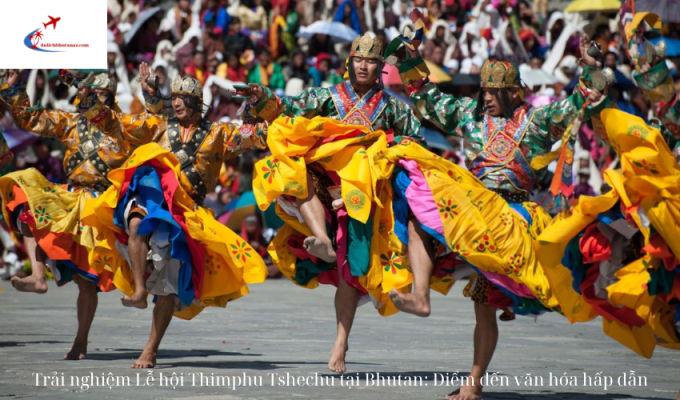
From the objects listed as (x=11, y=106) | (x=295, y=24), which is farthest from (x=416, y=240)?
(x=295, y=24)

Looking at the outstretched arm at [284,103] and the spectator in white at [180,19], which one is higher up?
the outstretched arm at [284,103]

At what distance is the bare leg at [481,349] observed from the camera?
19.3 feet

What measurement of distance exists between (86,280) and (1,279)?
7.00 meters

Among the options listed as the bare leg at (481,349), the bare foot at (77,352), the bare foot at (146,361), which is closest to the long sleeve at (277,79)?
the bare foot at (77,352)

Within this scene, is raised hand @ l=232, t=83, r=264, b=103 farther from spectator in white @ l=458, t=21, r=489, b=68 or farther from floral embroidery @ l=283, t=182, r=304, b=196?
spectator in white @ l=458, t=21, r=489, b=68

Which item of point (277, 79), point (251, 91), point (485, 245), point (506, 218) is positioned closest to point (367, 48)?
point (251, 91)

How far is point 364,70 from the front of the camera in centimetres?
724

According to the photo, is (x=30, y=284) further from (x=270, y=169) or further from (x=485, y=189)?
(x=485, y=189)

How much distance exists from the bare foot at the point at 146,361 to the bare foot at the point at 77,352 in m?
0.62

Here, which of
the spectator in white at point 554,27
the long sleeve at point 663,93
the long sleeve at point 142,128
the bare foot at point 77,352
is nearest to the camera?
the long sleeve at point 663,93

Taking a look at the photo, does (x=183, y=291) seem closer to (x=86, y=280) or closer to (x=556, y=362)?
(x=86, y=280)

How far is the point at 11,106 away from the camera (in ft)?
27.3

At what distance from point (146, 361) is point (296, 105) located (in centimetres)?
199

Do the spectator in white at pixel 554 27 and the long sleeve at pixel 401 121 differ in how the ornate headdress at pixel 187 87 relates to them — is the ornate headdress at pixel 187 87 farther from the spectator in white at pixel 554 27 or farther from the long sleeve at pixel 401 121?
the spectator in white at pixel 554 27
